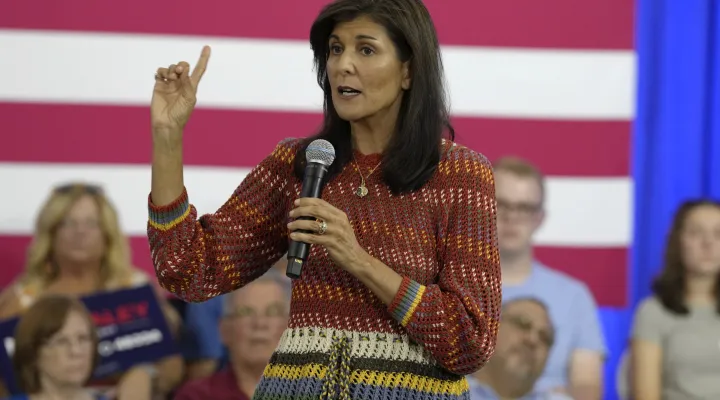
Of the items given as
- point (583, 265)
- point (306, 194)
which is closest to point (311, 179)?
point (306, 194)

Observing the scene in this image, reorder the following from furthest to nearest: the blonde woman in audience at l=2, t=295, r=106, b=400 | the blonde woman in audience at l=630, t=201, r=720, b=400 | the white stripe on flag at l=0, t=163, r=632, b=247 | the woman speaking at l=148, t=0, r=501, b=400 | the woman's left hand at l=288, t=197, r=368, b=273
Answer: the white stripe on flag at l=0, t=163, r=632, b=247 → the blonde woman in audience at l=630, t=201, r=720, b=400 → the blonde woman in audience at l=2, t=295, r=106, b=400 → the woman speaking at l=148, t=0, r=501, b=400 → the woman's left hand at l=288, t=197, r=368, b=273

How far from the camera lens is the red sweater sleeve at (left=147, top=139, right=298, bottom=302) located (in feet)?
5.45

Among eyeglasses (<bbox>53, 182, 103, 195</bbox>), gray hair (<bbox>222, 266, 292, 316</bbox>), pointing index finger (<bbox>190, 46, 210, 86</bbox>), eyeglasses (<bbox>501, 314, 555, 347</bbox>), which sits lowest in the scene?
eyeglasses (<bbox>501, 314, 555, 347</bbox>)

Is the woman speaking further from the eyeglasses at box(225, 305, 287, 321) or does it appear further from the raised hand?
the eyeglasses at box(225, 305, 287, 321)

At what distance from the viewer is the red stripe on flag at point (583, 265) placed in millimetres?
4129

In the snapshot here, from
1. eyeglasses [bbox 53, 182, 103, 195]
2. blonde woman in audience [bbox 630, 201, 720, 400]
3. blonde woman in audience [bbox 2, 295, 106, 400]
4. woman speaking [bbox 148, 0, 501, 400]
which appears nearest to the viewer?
woman speaking [bbox 148, 0, 501, 400]

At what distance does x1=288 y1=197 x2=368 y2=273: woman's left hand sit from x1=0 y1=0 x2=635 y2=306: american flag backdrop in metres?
2.61

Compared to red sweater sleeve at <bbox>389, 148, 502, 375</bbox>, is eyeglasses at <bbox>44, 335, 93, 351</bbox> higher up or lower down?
lower down

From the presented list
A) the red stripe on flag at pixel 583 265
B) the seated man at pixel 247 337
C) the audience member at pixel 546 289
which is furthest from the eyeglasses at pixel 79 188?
the audience member at pixel 546 289

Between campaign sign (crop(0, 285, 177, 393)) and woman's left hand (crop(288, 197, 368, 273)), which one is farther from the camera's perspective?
campaign sign (crop(0, 285, 177, 393))

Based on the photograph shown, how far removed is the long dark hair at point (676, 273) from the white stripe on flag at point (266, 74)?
0.49 metres

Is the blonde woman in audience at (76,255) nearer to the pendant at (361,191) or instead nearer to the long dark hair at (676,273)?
the long dark hair at (676,273)

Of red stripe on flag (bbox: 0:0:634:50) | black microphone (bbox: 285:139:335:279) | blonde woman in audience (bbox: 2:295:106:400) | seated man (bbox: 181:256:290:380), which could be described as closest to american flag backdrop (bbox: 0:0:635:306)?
red stripe on flag (bbox: 0:0:634:50)

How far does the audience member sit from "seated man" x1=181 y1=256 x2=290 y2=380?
0.97 meters
